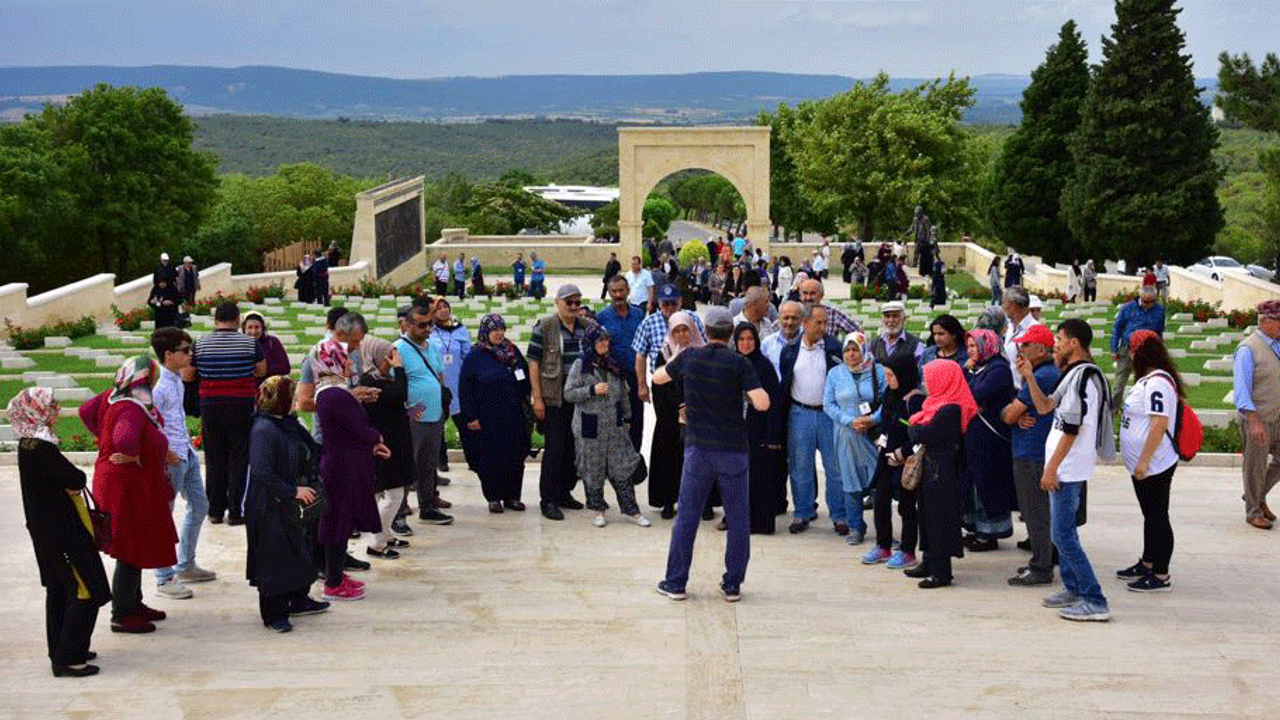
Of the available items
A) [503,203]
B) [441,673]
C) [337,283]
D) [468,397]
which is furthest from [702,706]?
[503,203]

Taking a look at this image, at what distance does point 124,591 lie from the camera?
9.05 meters

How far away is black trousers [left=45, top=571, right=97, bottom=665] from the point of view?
324 inches

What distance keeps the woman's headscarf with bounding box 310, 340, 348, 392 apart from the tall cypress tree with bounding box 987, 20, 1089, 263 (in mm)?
37739

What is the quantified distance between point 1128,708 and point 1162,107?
35.1m

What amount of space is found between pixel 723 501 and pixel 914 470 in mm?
1277

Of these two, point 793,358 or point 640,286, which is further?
point 640,286

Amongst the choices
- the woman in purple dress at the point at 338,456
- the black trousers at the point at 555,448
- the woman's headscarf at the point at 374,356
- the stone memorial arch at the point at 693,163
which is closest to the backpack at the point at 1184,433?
the black trousers at the point at 555,448

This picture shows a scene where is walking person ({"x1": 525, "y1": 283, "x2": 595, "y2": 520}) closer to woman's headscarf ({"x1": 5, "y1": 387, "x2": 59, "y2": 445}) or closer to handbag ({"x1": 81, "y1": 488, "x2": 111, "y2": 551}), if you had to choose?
handbag ({"x1": 81, "y1": 488, "x2": 111, "y2": 551})

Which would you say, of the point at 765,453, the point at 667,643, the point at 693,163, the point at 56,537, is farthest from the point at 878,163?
the point at 56,537

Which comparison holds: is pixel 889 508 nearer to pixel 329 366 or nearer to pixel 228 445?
pixel 329 366

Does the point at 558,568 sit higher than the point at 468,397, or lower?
lower

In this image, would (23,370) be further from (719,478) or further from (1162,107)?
(1162,107)

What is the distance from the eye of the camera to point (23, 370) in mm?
20281

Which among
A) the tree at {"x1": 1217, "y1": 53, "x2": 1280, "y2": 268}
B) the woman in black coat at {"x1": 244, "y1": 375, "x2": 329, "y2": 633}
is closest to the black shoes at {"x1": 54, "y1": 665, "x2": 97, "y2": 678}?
the woman in black coat at {"x1": 244, "y1": 375, "x2": 329, "y2": 633}
